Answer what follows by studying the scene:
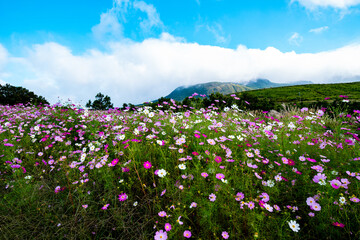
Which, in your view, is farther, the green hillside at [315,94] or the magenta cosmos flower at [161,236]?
the green hillside at [315,94]

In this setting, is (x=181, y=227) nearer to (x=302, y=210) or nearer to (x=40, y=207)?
(x=302, y=210)

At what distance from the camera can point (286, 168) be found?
2.40 metres

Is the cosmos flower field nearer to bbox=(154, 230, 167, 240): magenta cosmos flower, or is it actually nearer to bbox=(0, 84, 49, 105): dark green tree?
bbox=(154, 230, 167, 240): magenta cosmos flower

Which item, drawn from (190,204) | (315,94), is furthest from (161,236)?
(315,94)

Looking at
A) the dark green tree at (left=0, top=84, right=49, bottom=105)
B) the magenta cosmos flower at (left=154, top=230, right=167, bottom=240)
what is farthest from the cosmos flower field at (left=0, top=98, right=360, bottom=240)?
the dark green tree at (left=0, top=84, right=49, bottom=105)

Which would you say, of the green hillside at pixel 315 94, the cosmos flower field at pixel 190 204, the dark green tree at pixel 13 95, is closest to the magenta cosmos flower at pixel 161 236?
the cosmos flower field at pixel 190 204

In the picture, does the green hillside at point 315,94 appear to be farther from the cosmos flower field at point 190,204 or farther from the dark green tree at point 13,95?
the dark green tree at point 13,95

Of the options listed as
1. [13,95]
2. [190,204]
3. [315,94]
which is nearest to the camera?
[190,204]

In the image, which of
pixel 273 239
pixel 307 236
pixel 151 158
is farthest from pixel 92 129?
pixel 307 236

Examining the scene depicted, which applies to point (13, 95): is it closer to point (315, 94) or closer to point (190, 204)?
point (190, 204)

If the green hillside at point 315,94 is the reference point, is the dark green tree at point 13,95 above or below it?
above

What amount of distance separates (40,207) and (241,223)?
2267mm

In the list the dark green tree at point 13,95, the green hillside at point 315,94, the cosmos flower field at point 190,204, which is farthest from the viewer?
the green hillside at point 315,94

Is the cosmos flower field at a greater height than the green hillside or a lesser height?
greater
